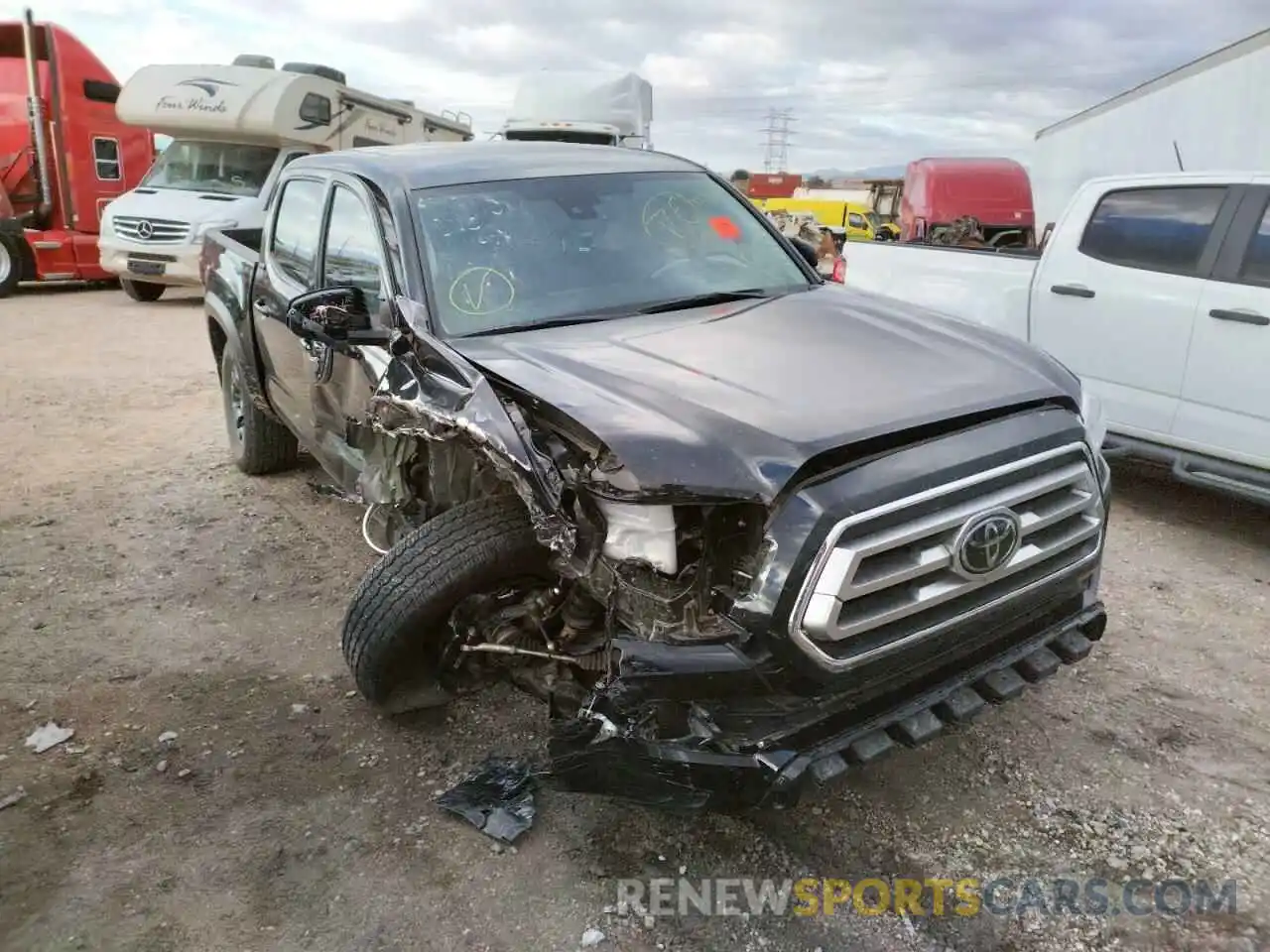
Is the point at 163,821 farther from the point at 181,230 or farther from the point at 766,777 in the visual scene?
the point at 181,230

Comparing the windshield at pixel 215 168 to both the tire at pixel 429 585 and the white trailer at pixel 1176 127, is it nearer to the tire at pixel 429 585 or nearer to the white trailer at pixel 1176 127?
the white trailer at pixel 1176 127

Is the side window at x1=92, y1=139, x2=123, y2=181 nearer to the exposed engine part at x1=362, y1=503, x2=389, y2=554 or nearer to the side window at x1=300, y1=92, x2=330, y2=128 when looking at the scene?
the side window at x1=300, y1=92, x2=330, y2=128

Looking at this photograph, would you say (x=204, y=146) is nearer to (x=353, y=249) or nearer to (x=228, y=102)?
(x=228, y=102)

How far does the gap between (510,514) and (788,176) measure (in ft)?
132

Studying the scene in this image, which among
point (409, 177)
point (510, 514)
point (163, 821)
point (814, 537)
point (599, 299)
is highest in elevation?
point (409, 177)

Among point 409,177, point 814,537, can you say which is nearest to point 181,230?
point 409,177

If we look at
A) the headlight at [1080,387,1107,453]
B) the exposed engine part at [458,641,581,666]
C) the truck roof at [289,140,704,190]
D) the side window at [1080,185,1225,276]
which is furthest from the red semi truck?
the headlight at [1080,387,1107,453]

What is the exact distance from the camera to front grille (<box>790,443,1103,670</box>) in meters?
2.19

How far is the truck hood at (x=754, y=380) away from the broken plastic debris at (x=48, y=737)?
185 cm

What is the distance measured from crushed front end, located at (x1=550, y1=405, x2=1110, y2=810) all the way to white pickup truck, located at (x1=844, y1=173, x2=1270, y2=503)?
234 cm

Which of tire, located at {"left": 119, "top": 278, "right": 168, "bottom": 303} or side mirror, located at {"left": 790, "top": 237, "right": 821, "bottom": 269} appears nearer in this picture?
side mirror, located at {"left": 790, "top": 237, "right": 821, "bottom": 269}

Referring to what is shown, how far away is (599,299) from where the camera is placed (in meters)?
3.39

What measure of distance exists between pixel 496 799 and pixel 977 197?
14.1m

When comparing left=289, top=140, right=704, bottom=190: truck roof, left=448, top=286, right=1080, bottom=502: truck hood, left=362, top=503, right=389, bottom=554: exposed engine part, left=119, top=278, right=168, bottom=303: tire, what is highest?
left=289, top=140, right=704, bottom=190: truck roof
